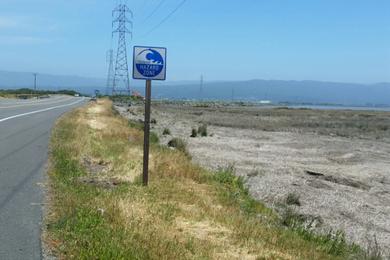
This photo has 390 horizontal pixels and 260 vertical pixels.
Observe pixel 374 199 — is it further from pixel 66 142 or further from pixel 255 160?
pixel 66 142

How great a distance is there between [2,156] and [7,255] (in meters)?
8.67

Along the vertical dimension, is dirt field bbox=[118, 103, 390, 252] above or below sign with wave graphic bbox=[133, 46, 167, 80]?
below

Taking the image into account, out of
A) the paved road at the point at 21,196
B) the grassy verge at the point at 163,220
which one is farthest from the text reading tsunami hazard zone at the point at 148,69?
the paved road at the point at 21,196

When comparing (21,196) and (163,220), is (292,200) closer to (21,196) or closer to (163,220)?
(163,220)

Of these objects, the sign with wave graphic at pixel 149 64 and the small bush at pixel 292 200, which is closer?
the sign with wave graphic at pixel 149 64

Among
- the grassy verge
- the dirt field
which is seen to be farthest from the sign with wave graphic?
the dirt field

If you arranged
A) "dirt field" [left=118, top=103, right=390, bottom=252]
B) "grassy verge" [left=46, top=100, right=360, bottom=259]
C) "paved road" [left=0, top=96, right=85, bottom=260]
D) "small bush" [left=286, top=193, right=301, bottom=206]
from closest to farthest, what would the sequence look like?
"paved road" [left=0, top=96, right=85, bottom=260] → "grassy verge" [left=46, top=100, right=360, bottom=259] → "dirt field" [left=118, top=103, right=390, bottom=252] → "small bush" [left=286, top=193, right=301, bottom=206]

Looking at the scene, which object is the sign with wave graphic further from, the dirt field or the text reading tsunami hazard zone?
the dirt field

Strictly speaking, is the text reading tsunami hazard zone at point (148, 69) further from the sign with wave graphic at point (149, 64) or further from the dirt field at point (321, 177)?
the dirt field at point (321, 177)

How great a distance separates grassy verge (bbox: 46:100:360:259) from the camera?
686 cm

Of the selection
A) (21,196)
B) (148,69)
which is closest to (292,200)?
(148,69)

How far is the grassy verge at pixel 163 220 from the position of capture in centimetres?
686

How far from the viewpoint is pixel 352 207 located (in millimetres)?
14219

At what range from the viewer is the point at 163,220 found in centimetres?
837
